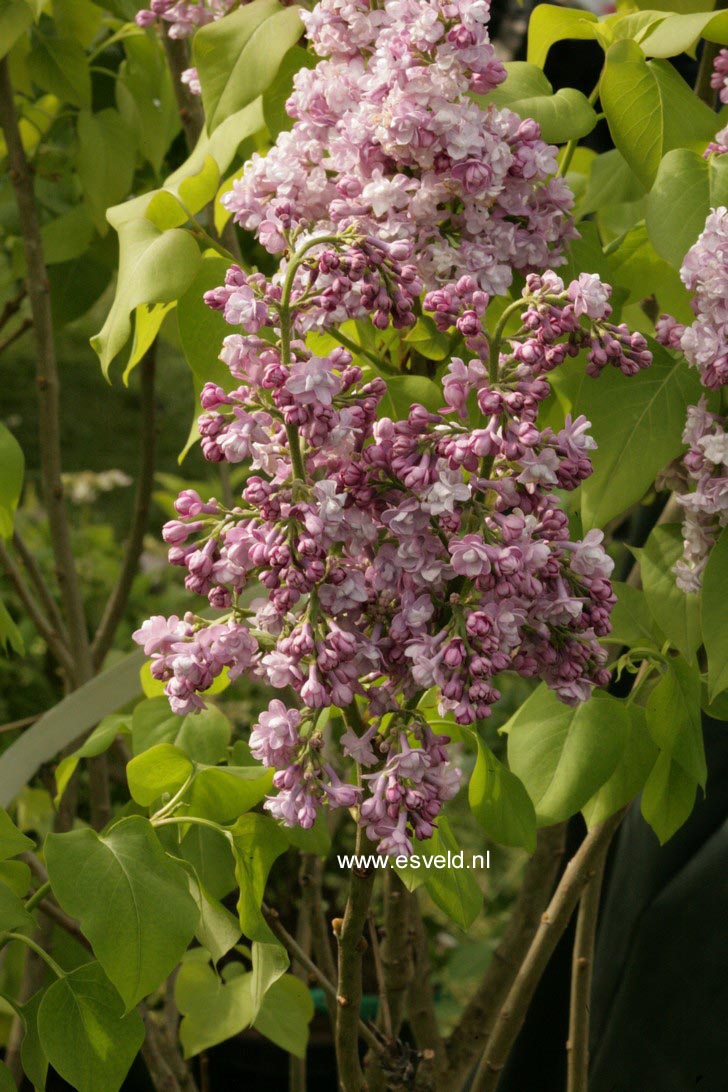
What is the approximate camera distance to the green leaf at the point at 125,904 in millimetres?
499

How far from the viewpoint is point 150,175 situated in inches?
43.2

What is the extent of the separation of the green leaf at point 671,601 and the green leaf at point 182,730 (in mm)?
241

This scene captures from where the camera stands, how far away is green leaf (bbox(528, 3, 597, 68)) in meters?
0.62

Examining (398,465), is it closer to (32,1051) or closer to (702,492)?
(702,492)

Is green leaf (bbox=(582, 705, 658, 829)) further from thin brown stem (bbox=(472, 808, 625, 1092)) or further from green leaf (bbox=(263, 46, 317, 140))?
green leaf (bbox=(263, 46, 317, 140))

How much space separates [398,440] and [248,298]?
8 centimetres

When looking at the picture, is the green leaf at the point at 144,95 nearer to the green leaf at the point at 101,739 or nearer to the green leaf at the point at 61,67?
the green leaf at the point at 61,67

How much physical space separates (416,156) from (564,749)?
0.29 m

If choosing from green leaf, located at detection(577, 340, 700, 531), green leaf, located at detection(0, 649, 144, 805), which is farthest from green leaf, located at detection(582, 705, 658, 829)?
green leaf, located at detection(0, 649, 144, 805)

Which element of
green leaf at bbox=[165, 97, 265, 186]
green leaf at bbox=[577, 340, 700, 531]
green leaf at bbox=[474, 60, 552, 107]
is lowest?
green leaf at bbox=[577, 340, 700, 531]

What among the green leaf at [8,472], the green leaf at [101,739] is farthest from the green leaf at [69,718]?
the green leaf at [8,472]

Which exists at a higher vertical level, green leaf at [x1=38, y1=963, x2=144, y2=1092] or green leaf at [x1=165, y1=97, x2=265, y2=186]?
green leaf at [x1=165, y1=97, x2=265, y2=186]

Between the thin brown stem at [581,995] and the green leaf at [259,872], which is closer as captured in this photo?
the green leaf at [259,872]

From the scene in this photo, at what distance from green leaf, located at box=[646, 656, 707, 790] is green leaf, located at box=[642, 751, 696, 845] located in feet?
0.07
